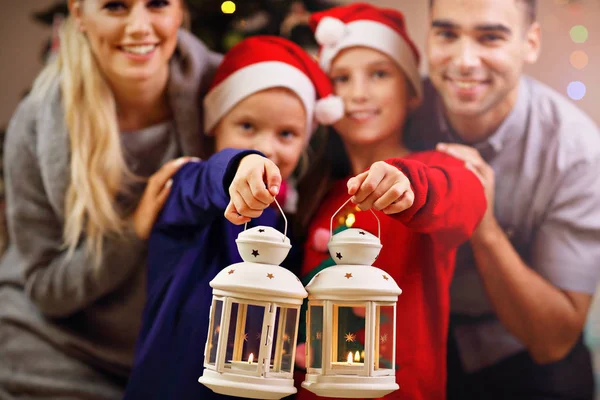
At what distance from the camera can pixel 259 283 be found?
111 cm

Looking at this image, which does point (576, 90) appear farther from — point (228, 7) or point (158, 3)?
point (158, 3)

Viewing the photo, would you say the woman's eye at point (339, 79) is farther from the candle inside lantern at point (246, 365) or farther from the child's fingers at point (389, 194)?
the candle inside lantern at point (246, 365)

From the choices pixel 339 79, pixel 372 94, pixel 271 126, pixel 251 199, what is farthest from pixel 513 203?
pixel 251 199

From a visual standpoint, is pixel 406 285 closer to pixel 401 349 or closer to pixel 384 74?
pixel 401 349

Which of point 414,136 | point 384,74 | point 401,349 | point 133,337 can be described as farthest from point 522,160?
point 133,337

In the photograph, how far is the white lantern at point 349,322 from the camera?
115cm

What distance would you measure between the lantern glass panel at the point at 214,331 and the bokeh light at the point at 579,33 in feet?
→ 4.39

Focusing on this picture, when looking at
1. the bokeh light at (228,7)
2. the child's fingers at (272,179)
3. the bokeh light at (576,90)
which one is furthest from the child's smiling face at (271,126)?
the bokeh light at (576,90)

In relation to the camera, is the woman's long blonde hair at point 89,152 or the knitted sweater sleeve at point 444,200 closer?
the knitted sweater sleeve at point 444,200

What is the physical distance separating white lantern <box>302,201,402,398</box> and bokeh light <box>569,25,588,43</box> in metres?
1.10

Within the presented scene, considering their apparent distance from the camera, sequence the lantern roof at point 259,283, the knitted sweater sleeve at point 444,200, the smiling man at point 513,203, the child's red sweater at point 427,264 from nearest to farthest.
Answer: the lantern roof at point 259,283, the knitted sweater sleeve at point 444,200, the child's red sweater at point 427,264, the smiling man at point 513,203

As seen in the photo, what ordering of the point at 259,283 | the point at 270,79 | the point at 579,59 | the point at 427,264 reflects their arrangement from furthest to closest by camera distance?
1. the point at 579,59
2. the point at 270,79
3. the point at 427,264
4. the point at 259,283

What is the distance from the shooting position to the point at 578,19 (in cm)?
190

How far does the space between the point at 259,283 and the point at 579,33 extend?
134 centimetres
